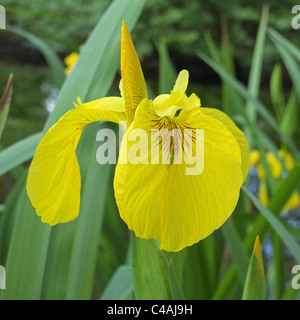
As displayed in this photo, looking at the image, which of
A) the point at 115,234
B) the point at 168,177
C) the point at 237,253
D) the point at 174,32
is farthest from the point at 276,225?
the point at 174,32

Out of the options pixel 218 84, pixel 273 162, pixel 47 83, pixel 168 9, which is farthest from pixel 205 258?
pixel 168 9

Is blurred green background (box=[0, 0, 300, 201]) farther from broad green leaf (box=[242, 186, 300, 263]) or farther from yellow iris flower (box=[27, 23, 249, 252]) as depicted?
yellow iris flower (box=[27, 23, 249, 252])

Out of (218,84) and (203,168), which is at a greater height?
(218,84)

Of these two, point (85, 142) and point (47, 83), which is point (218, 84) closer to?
point (47, 83)

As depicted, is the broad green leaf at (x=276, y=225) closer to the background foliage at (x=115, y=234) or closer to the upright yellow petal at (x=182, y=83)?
the background foliage at (x=115, y=234)

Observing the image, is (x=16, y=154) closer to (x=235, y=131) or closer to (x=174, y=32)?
(x=235, y=131)

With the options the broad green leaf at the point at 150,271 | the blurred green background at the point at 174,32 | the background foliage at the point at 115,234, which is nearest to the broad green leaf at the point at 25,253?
the background foliage at the point at 115,234
